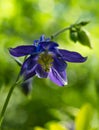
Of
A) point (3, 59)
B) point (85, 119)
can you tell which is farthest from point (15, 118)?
point (85, 119)

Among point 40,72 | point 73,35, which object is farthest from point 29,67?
point 73,35

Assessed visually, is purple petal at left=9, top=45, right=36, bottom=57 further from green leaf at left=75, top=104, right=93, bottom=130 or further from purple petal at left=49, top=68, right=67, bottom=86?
green leaf at left=75, top=104, right=93, bottom=130

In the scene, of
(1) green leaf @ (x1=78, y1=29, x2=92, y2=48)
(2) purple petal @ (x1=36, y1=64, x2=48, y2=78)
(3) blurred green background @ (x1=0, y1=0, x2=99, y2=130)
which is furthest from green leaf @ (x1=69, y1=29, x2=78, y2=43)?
(3) blurred green background @ (x1=0, y1=0, x2=99, y2=130)

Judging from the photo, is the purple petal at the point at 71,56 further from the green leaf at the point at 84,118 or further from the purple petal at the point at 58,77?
the green leaf at the point at 84,118

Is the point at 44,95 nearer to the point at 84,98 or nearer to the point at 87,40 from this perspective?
the point at 84,98

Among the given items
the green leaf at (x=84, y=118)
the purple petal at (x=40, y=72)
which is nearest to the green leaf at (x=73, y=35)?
the purple petal at (x=40, y=72)

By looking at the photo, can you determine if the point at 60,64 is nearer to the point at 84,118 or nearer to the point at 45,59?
the point at 45,59
